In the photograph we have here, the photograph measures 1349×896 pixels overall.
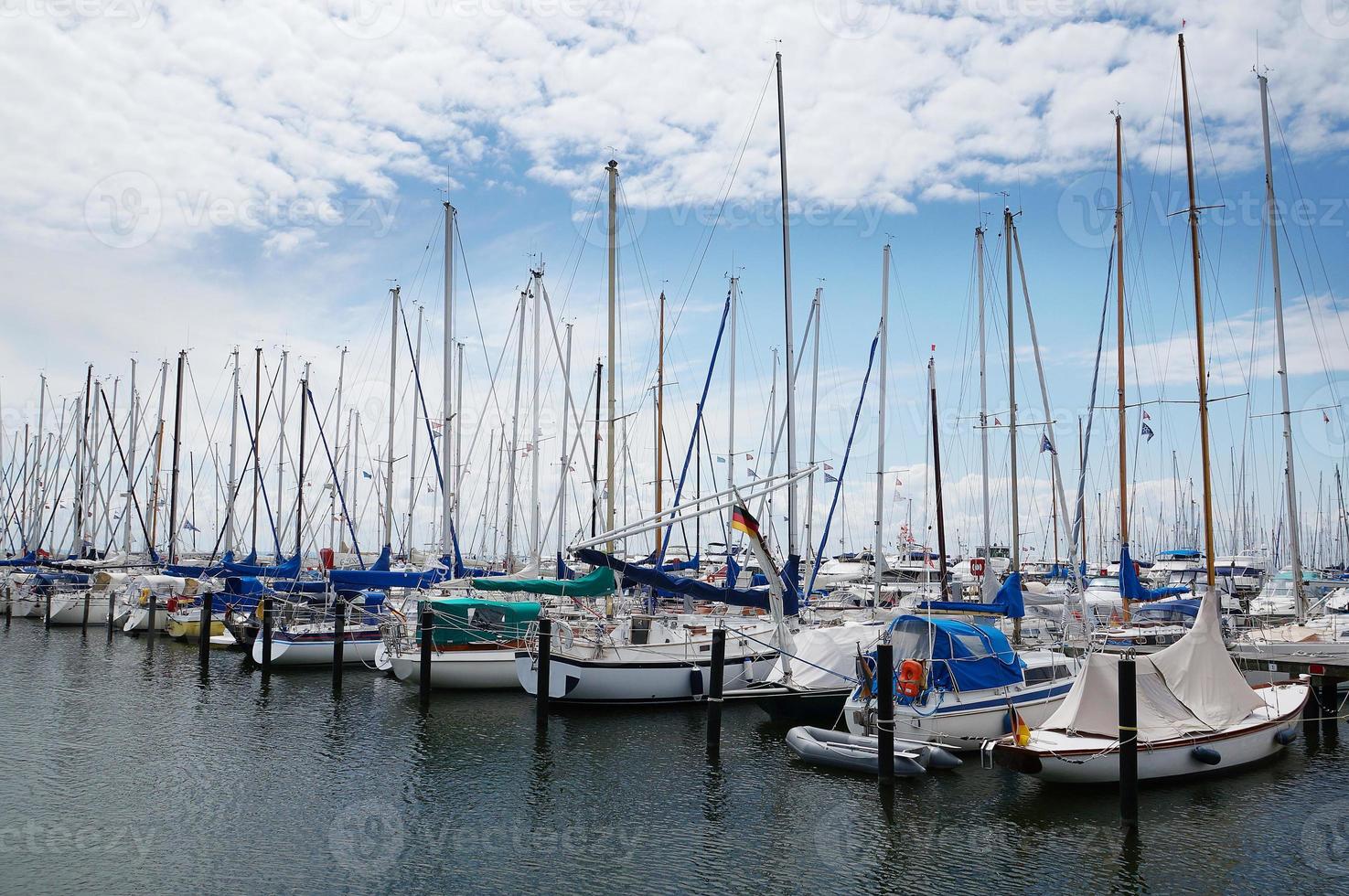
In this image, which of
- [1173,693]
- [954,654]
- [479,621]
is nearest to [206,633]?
[479,621]

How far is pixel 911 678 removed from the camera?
21.2 metres

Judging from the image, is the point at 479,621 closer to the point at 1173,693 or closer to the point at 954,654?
the point at 954,654

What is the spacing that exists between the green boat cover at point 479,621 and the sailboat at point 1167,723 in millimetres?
16090

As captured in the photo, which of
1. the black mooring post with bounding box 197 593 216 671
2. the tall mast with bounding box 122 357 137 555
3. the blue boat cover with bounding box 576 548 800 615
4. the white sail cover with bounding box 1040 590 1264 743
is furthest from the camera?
the tall mast with bounding box 122 357 137 555

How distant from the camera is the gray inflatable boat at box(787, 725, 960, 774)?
19.8 meters

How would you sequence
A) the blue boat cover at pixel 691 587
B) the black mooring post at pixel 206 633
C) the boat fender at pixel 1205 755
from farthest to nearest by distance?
1. the black mooring post at pixel 206 633
2. the blue boat cover at pixel 691 587
3. the boat fender at pixel 1205 755

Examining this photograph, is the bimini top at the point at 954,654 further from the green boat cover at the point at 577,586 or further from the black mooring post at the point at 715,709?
the green boat cover at the point at 577,586

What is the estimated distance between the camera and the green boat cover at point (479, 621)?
3012 cm

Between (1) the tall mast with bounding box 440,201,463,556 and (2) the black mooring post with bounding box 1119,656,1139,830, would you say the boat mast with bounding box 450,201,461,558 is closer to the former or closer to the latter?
(1) the tall mast with bounding box 440,201,463,556

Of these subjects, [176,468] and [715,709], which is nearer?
[715,709]

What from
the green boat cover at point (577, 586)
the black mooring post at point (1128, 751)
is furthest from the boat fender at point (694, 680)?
the black mooring post at point (1128, 751)

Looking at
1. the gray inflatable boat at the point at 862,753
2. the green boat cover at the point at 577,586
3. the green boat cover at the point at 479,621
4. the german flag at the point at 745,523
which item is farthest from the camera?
the green boat cover at the point at 479,621

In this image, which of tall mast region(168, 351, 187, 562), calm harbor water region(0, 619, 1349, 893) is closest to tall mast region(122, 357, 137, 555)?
tall mast region(168, 351, 187, 562)

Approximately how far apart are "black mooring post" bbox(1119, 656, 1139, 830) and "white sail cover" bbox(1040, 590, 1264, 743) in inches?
65.0
